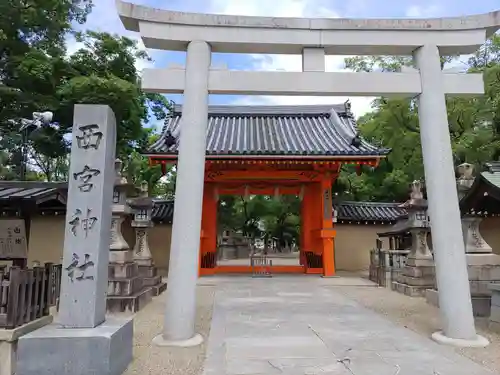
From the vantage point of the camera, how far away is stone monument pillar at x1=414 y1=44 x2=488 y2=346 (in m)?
5.21

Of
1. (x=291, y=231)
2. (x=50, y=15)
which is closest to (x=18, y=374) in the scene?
(x=50, y=15)

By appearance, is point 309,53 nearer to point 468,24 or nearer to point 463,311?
point 468,24

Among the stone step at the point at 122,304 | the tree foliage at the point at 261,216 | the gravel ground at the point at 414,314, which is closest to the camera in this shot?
the gravel ground at the point at 414,314

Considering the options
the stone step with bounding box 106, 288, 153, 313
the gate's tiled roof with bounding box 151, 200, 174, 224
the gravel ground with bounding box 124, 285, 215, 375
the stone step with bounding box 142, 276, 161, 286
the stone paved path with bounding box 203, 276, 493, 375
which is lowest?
the gravel ground with bounding box 124, 285, 215, 375

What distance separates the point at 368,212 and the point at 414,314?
10.2m

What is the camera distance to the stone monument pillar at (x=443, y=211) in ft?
17.1

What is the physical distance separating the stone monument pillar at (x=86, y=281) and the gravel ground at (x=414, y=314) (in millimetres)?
4053

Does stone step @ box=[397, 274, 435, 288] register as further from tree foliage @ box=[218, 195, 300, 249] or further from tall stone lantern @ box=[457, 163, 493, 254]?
tree foliage @ box=[218, 195, 300, 249]

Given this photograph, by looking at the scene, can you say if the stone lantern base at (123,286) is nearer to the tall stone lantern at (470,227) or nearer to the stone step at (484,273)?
the stone step at (484,273)

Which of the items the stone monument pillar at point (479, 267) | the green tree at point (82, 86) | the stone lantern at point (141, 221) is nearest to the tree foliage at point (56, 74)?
the green tree at point (82, 86)

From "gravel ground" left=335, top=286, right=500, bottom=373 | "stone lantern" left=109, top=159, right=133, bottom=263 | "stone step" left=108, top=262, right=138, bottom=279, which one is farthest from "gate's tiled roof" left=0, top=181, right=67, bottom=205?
"gravel ground" left=335, top=286, right=500, bottom=373

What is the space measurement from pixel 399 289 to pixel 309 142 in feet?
21.4

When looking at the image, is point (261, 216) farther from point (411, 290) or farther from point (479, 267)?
point (479, 267)

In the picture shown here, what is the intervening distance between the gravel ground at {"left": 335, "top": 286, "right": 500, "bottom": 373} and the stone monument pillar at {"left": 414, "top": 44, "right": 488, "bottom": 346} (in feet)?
1.08
